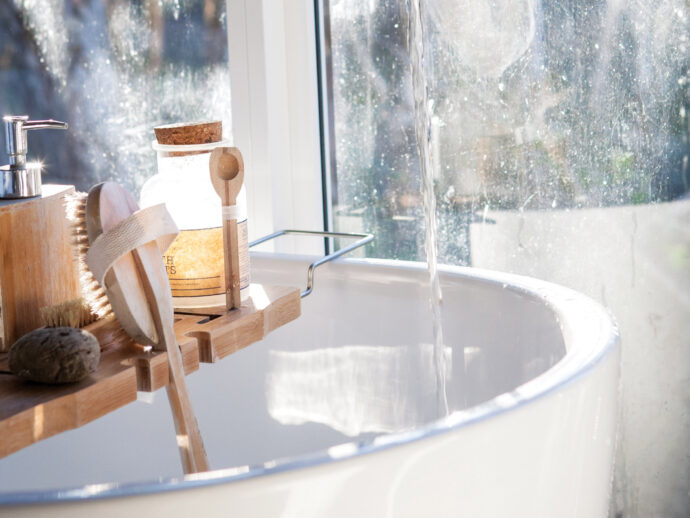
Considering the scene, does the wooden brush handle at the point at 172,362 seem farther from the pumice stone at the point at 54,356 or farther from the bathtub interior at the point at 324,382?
the bathtub interior at the point at 324,382

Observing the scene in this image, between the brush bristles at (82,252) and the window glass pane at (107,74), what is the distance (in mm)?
762

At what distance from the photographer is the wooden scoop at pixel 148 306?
76 cm

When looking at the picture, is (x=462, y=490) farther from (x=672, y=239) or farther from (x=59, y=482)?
(x=672, y=239)

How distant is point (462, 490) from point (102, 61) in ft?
4.30

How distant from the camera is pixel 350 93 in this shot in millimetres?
1518

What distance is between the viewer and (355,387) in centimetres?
123

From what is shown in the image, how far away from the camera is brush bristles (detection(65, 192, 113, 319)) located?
2.85ft

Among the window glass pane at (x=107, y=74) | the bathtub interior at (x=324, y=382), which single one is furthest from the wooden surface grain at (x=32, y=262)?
the window glass pane at (x=107, y=74)

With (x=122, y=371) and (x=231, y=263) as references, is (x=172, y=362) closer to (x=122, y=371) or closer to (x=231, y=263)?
(x=122, y=371)

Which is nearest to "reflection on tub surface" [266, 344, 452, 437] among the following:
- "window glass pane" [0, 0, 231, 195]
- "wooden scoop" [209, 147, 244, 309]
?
"wooden scoop" [209, 147, 244, 309]

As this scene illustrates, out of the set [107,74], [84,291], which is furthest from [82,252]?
[107,74]

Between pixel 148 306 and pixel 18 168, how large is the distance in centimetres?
19

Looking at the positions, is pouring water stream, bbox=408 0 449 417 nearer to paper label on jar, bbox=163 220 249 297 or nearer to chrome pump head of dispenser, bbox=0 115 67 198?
paper label on jar, bbox=163 220 249 297

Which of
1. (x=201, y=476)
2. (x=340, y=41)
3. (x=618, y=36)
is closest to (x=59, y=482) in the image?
(x=201, y=476)
